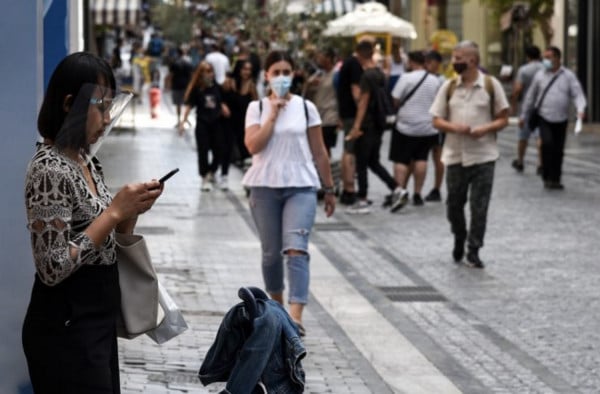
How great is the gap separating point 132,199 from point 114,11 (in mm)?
31056

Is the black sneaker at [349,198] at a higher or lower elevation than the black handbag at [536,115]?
lower

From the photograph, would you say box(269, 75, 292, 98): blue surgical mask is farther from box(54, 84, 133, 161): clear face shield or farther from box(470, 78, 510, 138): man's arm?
box(54, 84, 133, 161): clear face shield

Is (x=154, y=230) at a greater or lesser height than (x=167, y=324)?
lesser

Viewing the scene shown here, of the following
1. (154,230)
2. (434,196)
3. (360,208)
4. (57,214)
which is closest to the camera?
(57,214)

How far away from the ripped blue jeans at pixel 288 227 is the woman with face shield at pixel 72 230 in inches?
173

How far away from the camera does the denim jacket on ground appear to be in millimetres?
5121

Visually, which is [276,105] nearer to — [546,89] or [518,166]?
[546,89]

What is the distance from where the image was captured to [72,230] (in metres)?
4.48

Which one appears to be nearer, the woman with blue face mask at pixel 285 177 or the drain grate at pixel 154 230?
the woman with blue face mask at pixel 285 177

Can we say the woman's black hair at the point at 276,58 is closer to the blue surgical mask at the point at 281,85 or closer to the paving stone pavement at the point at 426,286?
the blue surgical mask at the point at 281,85

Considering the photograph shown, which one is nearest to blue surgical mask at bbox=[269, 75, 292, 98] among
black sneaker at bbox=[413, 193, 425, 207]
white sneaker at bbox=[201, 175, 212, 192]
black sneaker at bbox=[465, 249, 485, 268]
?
black sneaker at bbox=[465, 249, 485, 268]

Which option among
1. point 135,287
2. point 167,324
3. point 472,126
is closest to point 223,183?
point 472,126

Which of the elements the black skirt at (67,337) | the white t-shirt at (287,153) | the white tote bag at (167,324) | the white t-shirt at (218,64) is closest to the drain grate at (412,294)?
the white t-shirt at (287,153)

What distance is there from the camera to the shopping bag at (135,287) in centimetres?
477
